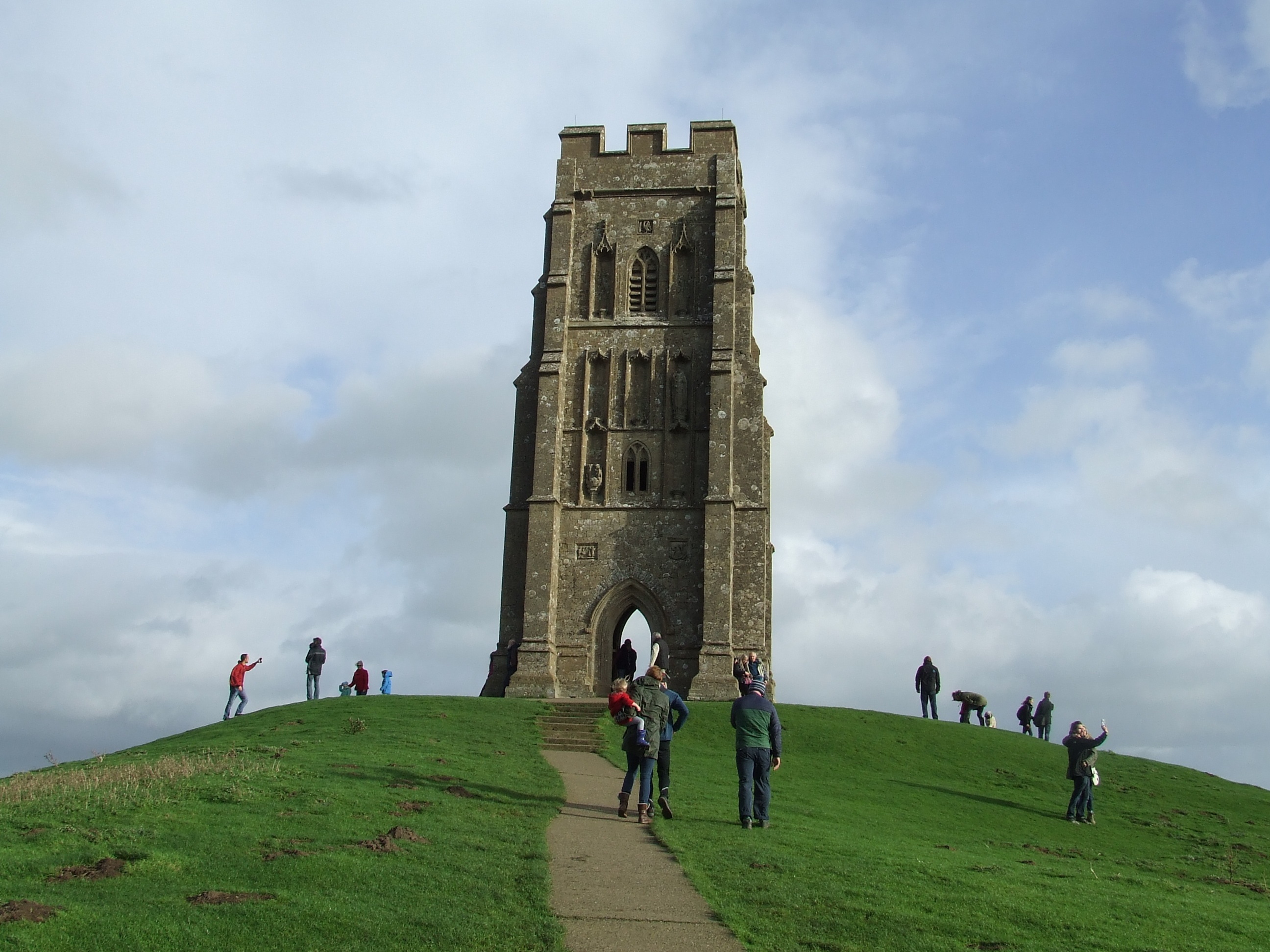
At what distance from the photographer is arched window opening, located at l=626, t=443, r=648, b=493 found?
4053cm

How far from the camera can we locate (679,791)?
18.9 meters

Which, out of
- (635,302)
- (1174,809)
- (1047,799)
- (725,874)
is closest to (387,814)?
(725,874)

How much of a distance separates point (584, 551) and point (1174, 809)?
2049 centimetres

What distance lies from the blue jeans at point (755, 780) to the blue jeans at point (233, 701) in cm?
1913

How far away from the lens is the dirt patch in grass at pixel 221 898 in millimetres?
9703

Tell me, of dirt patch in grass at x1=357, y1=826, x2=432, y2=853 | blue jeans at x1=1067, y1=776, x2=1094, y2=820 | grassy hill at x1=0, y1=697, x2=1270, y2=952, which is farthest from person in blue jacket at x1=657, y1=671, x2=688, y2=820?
blue jeans at x1=1067, y1=776, x2=1094, y2=820

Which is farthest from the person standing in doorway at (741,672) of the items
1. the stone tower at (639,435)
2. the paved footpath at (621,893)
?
the paved footpath at (621,893)

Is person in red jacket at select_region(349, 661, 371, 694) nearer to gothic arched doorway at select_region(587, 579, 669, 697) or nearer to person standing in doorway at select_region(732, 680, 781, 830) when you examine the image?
gothic arched doorway at select_region(587, 579, 669, 697)

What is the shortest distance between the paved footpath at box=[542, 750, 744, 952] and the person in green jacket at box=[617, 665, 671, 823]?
0.36 meters

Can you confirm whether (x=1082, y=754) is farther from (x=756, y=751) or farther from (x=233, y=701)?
(x=233, y=701)

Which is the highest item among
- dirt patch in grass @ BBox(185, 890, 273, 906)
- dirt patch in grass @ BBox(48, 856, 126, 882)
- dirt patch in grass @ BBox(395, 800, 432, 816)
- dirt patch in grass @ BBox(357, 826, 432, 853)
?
dirt patch in grass @ BBox(395, 800, 432, 816)

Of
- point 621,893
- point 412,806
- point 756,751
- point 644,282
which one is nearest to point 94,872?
point 621,893

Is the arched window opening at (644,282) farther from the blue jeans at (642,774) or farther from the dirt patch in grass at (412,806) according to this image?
the dirt patch in grass at (412,806)

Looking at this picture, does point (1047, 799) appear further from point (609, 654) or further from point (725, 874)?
point (609, 654)
